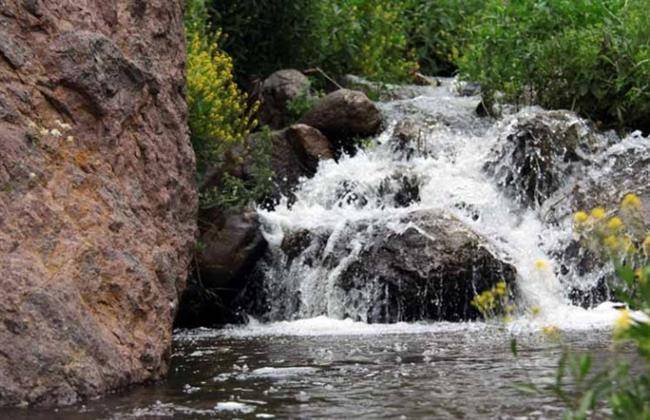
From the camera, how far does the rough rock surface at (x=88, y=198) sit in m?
5.05

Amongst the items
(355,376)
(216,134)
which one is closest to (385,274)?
(216,134)

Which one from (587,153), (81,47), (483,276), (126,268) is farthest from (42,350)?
(587,153)

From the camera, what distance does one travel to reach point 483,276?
9000mm

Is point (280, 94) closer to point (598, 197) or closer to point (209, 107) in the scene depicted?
point (209, 107)

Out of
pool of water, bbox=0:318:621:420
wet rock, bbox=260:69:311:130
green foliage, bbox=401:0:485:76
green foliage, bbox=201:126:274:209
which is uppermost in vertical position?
green foliage, bbox=401:0:485:76

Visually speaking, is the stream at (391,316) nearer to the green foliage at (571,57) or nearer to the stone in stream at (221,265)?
the stone in stream at (221,265)

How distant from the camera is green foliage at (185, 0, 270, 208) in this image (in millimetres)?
9367

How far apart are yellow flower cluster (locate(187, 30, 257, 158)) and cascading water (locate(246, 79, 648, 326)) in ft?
2.74

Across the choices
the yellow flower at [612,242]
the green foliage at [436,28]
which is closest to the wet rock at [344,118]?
the green foliage at [436,28]

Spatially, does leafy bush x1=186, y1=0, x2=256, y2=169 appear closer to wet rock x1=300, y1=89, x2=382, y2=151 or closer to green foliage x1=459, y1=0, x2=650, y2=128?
wet rock x1=300, y1=89, x2=382, y2=151

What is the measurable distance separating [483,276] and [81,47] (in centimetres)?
420

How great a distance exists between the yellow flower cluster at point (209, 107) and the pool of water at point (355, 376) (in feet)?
6.25

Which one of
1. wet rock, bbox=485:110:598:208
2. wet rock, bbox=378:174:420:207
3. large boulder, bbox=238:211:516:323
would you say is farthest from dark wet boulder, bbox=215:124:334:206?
wet rock, bbox=485:110:598:208

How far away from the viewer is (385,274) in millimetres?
9172
